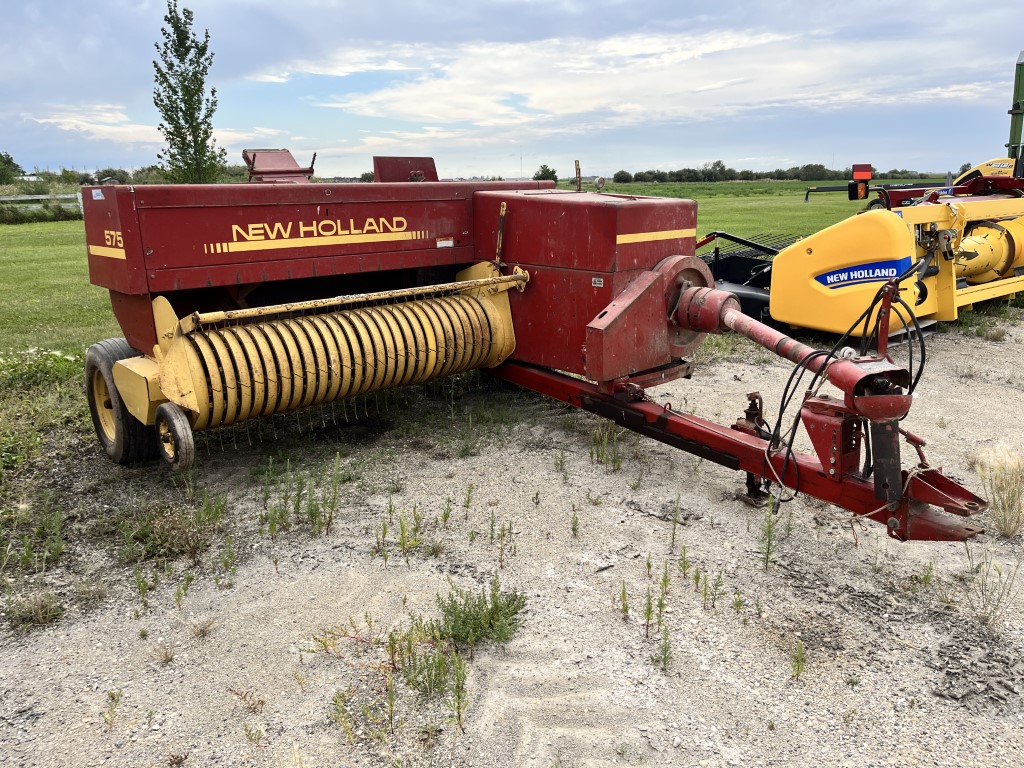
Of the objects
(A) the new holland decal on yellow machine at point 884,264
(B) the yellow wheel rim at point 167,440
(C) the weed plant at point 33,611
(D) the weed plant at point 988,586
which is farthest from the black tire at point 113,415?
(A) the new holland decal on yellow machine at point 884,264

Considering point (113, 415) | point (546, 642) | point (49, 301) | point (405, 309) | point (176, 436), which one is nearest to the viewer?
point (546, 642)

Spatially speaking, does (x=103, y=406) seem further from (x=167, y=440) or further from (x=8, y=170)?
Answer: (x=8, y=170)

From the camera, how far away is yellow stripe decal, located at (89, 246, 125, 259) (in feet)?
13.9

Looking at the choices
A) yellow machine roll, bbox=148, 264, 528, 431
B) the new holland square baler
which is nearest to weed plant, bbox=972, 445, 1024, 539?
the new holland square baler

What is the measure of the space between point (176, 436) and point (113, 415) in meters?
0.99

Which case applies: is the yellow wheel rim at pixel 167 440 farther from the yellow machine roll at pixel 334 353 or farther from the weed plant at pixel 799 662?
the weed plant at pixel 799 662

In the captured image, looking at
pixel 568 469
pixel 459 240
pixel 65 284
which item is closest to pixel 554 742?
pixel 568 469

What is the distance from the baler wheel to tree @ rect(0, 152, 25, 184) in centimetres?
3933

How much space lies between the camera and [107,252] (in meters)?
4.41

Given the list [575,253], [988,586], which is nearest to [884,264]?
[575,253]

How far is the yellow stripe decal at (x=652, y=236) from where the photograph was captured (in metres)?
4.67

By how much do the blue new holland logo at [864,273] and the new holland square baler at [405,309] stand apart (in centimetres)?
251

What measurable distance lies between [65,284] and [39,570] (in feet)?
35.1

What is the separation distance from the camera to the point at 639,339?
4.72 metres
